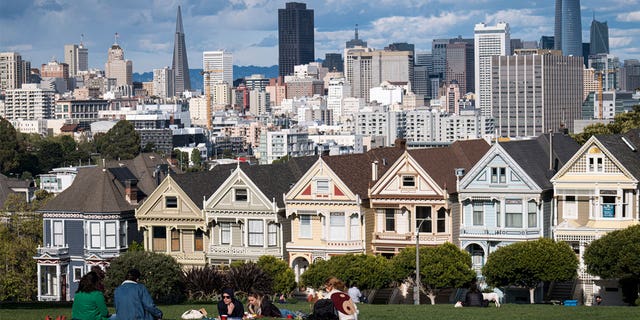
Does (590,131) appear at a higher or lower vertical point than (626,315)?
higher

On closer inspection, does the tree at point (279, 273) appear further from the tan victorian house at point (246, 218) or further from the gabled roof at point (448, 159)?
the gabled roof at point (448, 159)

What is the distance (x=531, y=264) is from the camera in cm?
5228

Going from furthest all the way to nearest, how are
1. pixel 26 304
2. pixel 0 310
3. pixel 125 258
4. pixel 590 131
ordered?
1. pixel 590 131
2. pixel 125 258
3. pixel 26 304
4. pixel 0 310

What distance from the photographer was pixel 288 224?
59.4 meters

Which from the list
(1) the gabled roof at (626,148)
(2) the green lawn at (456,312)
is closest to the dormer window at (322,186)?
(1) the gabled roof at (626,148)

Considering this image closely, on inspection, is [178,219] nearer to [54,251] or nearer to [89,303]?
[54,251]

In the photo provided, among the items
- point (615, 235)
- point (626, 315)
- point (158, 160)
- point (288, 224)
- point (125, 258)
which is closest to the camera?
point (626, 315)

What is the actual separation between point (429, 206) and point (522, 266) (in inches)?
217

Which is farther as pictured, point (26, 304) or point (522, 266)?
point (522, 266)

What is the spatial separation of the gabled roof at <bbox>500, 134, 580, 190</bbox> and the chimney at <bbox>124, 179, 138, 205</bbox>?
53.4ft

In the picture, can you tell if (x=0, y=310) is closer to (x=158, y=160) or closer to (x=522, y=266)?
(x=522, y=266)

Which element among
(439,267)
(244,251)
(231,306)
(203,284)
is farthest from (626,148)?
(231,306)

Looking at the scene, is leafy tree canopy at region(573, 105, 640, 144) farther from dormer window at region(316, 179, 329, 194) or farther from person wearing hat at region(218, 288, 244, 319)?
person wearing hat at region(218, 288, 244, 319)

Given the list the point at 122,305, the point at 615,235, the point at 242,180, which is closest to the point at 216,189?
the point at 242,180
